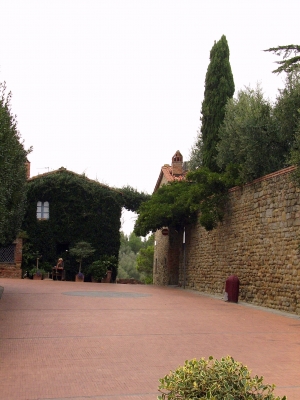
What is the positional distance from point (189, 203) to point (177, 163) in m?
14.9

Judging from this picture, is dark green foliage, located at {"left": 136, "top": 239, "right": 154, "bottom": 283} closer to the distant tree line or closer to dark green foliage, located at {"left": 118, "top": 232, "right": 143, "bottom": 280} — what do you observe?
dark green foliage, located at {"left": 118, "top": 232, "right": 143, "bottom": 280}

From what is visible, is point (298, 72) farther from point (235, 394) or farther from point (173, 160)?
point (173, 160)

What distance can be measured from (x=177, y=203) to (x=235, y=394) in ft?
63.1

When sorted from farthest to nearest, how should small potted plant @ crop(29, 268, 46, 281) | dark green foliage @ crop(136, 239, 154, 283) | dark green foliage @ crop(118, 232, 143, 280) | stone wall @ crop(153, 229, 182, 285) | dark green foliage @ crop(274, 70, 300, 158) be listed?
1. dark green foliage @ crop(118, 232, 143, 280)
2. dark green foliage @ crop(136, 239, 154, 283)
3. stone wall @ crop(153, 229, 182, 285)
4. small potted plant @ crop(29, 268, 46, 281)
5. dark green foliage @ crop(274, 70, 300, 158)

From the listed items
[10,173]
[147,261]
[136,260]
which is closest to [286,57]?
[10,173]

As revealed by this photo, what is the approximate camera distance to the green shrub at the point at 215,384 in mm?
3428

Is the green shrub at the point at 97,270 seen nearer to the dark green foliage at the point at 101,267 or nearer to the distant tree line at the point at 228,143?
the dark green foliage at the point at 101,267

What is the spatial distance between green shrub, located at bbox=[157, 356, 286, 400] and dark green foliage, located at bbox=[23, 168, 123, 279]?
27.5 metres

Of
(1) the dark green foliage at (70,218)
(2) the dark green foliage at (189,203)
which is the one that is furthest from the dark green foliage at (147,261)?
(2) the dark green foliage at (189,203)

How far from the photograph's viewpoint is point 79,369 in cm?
645

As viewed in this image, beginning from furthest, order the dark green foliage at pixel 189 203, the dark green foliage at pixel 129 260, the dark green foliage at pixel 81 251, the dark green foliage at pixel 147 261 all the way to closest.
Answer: the dark green foliage at pixel 129 260 < the dark green foliage at pixel 147 261 < the dark green foliage at pixel 81 251 < the dark green foliage at pixel 189 203

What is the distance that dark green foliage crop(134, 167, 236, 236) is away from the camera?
18.4 meters

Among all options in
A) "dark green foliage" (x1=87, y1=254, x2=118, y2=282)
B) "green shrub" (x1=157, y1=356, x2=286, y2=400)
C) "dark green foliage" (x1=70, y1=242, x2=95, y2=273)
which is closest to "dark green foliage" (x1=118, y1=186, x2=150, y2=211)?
"dark green foliage" (x1=87, y1=254, x2=118, y2=282)

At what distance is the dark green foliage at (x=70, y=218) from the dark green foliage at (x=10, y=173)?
39.6 feet
